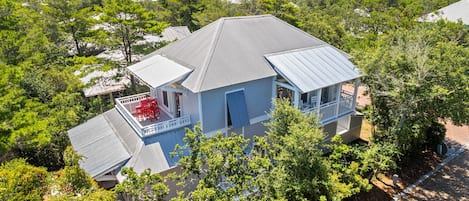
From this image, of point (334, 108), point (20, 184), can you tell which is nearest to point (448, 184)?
point (334, 108)

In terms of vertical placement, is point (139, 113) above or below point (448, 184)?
above

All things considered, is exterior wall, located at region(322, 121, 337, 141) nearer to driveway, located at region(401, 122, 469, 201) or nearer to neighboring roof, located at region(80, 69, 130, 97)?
driveway, located at region(401, 122, 469, 201)

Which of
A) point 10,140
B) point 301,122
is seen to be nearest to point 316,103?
point 301,122

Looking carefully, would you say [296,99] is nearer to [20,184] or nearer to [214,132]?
[214,132]

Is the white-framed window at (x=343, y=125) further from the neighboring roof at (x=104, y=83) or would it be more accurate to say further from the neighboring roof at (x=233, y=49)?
the neighboring roof at (x=104, y=83)

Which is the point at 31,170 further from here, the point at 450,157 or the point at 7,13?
the point at 450,157
